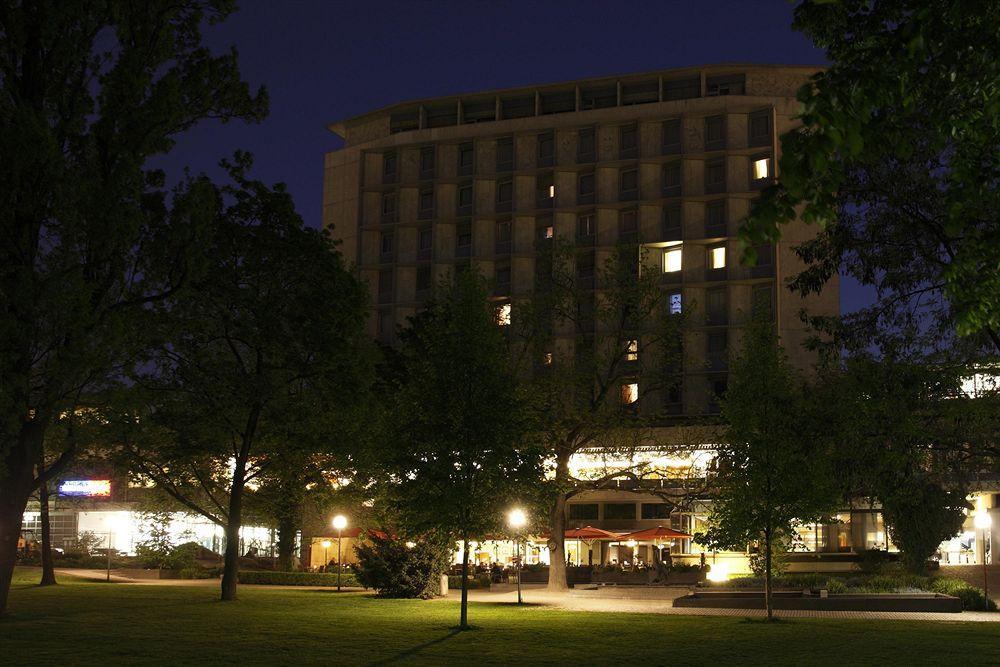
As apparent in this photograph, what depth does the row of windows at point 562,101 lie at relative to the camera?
293ft

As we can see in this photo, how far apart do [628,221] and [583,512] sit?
2423 centimetres

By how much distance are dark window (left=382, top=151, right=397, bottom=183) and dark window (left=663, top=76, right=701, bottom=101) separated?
2399 centimetres

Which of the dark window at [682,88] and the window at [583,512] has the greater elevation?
the dark window at [682,88]

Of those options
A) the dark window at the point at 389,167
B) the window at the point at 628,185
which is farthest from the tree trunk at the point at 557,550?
the dark window at the point at 389,167

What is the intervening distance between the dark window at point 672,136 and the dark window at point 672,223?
14.6ft

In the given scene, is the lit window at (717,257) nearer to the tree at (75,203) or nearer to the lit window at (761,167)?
the lit window at (761,167)

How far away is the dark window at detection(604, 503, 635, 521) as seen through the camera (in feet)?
252

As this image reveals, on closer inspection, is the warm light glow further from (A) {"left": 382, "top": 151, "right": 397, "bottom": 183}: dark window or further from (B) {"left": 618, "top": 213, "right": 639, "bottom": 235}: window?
(A) {"left": 382, "top": 151, "right": 397, "bottom": 183}: dark window

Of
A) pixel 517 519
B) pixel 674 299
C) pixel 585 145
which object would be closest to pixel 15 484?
pixel 517 519

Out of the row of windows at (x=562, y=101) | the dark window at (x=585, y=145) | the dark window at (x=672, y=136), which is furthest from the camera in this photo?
the dark window at (x=585, y=145)

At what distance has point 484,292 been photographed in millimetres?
29656

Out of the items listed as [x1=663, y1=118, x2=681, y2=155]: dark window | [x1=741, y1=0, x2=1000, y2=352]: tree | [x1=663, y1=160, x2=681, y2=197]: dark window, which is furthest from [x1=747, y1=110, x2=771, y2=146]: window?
[x1=741, y1=0, x2=1000, y2=352]: tree

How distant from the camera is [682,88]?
90.4 metres

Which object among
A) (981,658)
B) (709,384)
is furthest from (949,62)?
(709,384)
